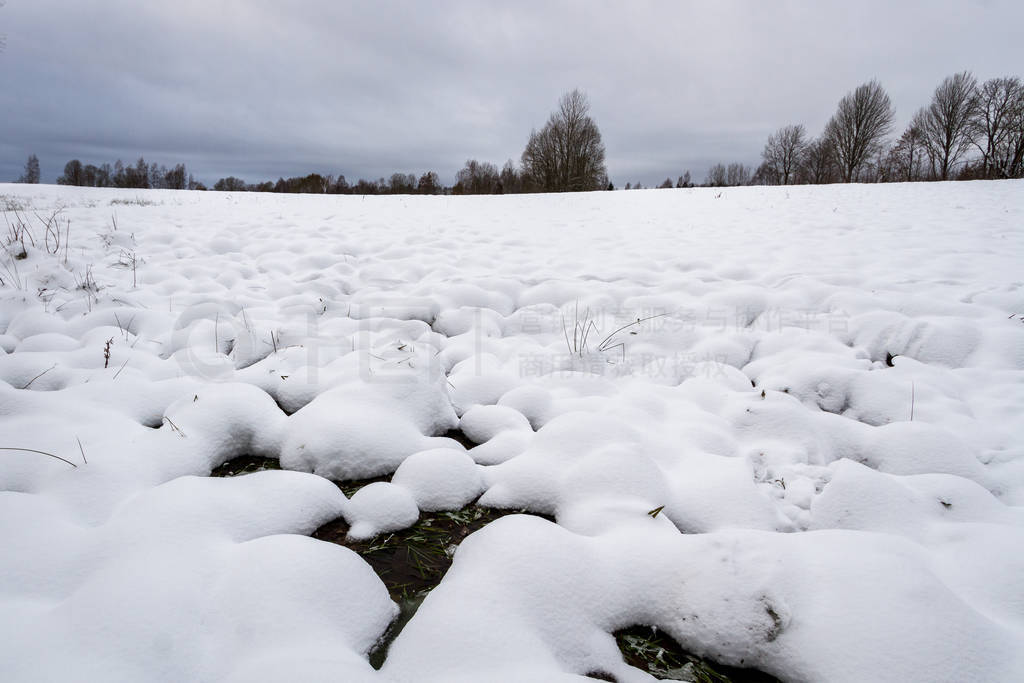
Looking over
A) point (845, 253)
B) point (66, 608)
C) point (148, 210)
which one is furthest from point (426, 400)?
point (148, 210)

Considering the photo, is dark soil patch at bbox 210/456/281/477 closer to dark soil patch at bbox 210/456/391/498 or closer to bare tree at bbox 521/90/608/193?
dark soil patch at bbox 210/456/391/498

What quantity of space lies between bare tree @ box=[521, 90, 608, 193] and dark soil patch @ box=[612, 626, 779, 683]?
3049cm

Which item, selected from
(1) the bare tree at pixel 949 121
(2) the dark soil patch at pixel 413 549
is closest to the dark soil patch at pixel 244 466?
(2) the dark soil patch at pixel 413 549

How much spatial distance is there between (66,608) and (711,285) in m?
3.98

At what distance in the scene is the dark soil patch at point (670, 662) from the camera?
107 cm

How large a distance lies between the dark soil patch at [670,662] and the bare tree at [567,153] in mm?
30492

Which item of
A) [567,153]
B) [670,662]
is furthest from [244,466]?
[567,153]

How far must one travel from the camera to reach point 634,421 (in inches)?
79.4

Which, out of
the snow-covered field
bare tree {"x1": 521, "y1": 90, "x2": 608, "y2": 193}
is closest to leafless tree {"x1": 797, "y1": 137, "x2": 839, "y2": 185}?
bare tree {"x1": 521, "y1": 90, "x2": 608, "y2": 193}

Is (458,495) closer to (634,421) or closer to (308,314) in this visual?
(634,421)

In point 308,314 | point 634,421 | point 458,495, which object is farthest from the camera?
point 308,314

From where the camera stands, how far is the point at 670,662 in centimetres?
110

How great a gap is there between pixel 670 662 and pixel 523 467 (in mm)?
755

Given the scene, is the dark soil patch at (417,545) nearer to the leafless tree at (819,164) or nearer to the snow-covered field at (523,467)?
the snow-covered field at (523,467)
